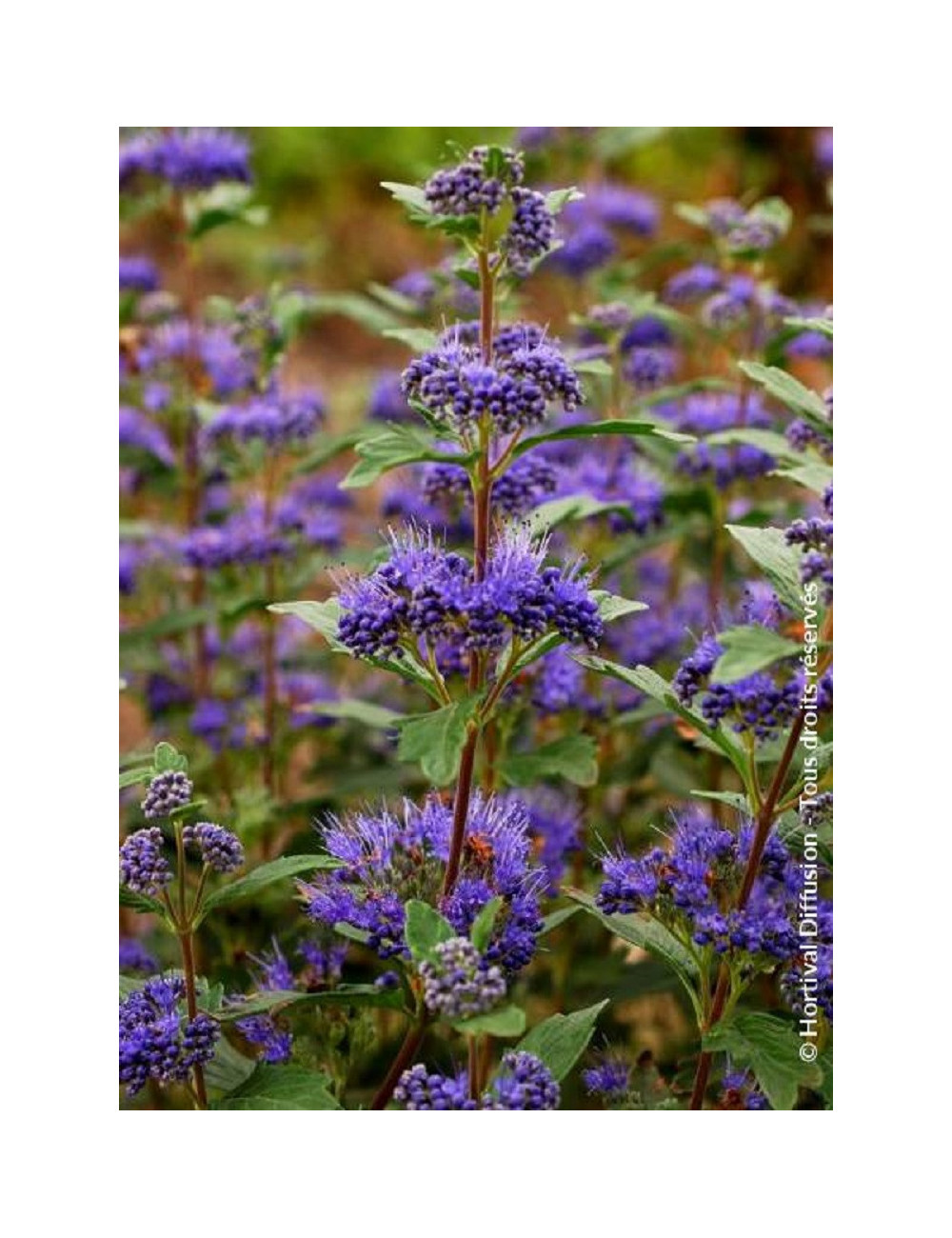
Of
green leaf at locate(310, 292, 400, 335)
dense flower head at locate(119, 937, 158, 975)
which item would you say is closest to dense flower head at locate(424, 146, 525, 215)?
dense flower head at locate(119, 937, 158, 975)

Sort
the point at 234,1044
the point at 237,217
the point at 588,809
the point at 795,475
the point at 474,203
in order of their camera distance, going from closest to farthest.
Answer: the point at 474,203, the point at 795,475, the point at 234,1044, the point at 588,809, the point at 237,217

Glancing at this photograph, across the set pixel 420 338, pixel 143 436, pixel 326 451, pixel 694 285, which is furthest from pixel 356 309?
pixel 420 338

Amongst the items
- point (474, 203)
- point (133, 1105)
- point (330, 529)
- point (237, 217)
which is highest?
point (237, 217)

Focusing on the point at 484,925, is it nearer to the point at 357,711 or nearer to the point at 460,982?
the point at 460,982

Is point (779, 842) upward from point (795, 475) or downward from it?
downward
